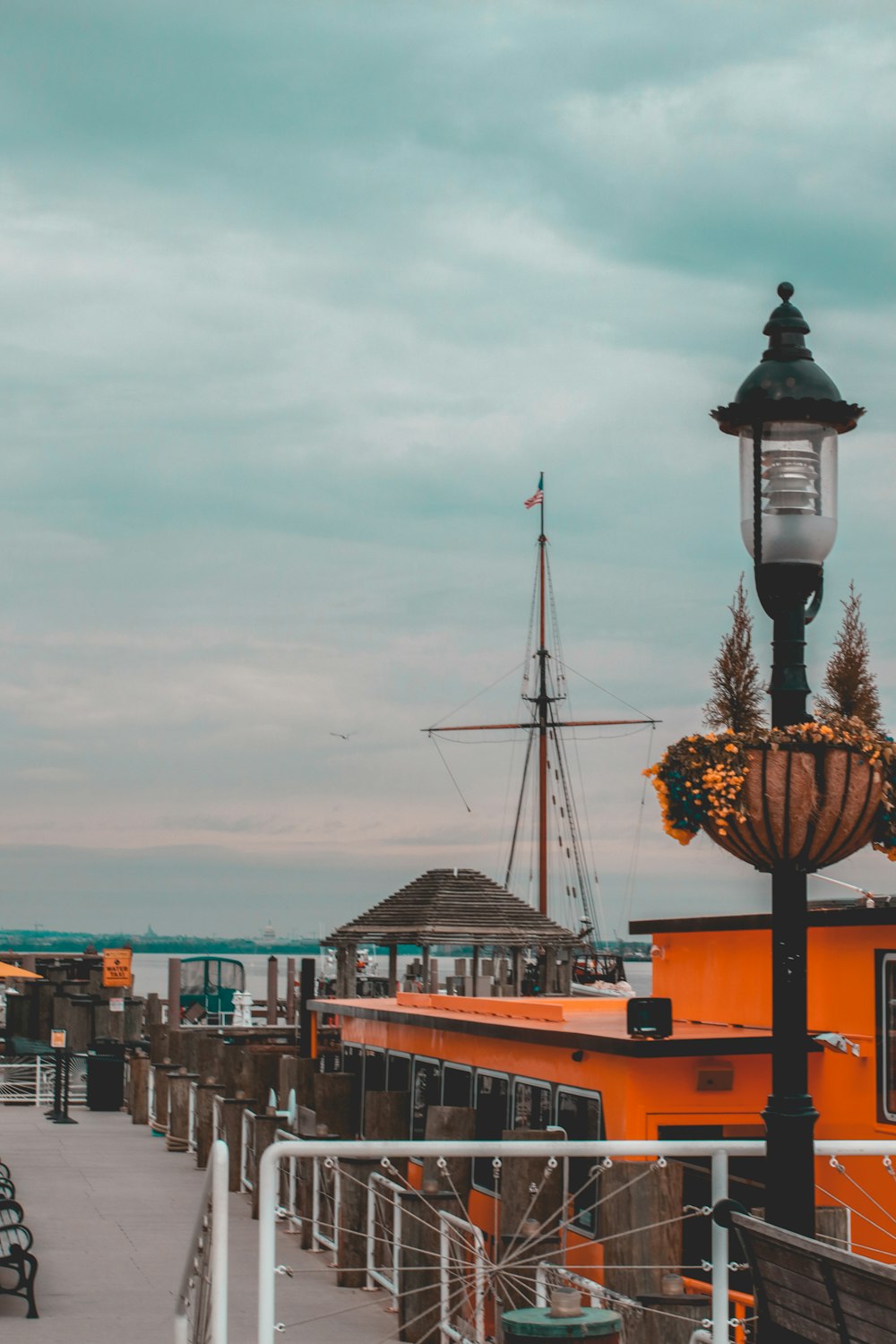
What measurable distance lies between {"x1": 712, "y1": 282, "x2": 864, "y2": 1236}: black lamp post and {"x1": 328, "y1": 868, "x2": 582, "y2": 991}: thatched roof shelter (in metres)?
25.7

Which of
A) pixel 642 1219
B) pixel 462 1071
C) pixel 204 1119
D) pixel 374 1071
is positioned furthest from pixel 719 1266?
pixel 204 1119


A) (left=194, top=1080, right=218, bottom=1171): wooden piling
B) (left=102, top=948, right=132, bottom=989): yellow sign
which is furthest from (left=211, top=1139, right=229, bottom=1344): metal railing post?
(left=102, top=948, right=132, bottom=989): yellow sign

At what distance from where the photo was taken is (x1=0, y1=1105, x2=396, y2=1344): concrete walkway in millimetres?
11625

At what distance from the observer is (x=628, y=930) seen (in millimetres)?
14336

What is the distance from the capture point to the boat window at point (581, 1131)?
10.8 m

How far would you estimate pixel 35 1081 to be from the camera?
3172 cm

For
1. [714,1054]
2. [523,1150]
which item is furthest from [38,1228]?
[523,1150]

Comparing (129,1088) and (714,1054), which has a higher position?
(714,1054)

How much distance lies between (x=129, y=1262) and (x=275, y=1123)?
11.7 feet

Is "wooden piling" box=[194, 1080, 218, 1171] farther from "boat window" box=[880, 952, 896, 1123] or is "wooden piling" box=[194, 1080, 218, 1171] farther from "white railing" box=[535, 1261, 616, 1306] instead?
"white railing" box=[535, 1261, 616, 1306]

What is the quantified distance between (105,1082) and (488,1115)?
54.5 feet

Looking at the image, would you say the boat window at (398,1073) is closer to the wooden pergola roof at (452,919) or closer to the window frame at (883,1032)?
the window frame at (883,1032)

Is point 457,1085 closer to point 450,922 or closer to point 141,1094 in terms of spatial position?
point 141,1094

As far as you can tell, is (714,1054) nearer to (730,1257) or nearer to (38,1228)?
(730,1257)
